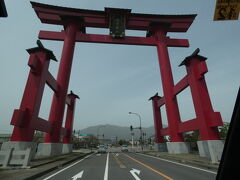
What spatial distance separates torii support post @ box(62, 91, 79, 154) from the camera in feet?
90.4

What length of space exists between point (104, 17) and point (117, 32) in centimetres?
315

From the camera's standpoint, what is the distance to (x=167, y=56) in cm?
2603

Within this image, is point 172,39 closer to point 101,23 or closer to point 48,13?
point 101,23

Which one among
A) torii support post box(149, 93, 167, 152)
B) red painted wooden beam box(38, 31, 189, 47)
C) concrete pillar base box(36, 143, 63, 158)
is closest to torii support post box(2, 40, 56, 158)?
concrete pillar base box(36, 143, 63, 158)

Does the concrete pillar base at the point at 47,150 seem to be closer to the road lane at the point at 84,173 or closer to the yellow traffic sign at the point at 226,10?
the road lane at the point at 84,173

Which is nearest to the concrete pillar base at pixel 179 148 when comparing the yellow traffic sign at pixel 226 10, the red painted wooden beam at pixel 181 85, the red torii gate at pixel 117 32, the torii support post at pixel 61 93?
the red torii gate at pixel 117 32

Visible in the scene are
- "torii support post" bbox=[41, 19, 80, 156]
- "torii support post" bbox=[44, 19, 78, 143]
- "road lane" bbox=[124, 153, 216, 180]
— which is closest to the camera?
"road lane" bbox=[124, 153, 216, 180]

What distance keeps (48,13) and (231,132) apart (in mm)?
28544

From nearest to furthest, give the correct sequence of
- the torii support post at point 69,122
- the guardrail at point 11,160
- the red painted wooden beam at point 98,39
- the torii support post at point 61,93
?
the guardrail at point 11,160, the torii support post at point 61,93, the red painted wooden beam at point 98,39, the torii support post at point 69,122

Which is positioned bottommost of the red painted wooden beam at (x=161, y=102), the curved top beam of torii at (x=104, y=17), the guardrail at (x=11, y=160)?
the guardrail at (x=11, y=160)

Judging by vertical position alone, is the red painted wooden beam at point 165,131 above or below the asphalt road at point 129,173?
above

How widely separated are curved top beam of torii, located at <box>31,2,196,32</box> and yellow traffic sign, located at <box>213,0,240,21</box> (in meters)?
25.6

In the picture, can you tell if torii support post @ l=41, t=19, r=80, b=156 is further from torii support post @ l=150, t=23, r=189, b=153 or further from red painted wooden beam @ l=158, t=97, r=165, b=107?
red painted wooden beam @ l=158, t=97, r=165, b=107

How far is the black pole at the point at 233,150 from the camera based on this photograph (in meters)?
1.89
